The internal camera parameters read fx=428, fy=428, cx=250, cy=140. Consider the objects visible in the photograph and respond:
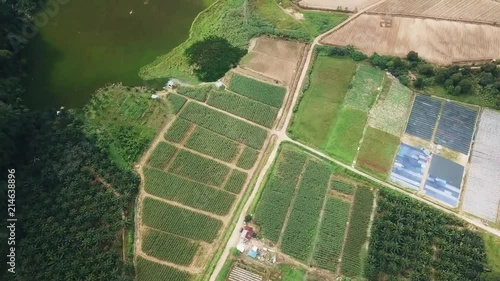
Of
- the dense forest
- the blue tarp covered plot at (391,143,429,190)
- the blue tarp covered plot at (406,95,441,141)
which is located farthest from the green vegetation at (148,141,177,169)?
the blue tarp covered plot at (406,95,441,141)

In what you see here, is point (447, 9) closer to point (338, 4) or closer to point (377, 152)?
point (338, 4)

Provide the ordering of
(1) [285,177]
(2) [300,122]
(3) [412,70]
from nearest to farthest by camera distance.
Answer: (1) [285,177] → (2) [300,122] → (3) [412,70]

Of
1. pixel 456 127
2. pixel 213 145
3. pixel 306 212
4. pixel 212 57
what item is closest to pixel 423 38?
pixel 456 127

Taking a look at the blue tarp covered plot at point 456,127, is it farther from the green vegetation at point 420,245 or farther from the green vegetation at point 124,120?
the green vegetation at point 124,120

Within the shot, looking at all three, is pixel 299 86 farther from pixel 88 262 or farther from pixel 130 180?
pixel 88 262

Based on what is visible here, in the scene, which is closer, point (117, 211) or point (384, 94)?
point (117, 211)

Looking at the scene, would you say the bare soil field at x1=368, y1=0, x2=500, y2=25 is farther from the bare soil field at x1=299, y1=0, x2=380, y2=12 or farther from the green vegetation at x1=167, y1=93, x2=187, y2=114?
the green vegetation at x1=167, y1=93, x2=187, y2=114

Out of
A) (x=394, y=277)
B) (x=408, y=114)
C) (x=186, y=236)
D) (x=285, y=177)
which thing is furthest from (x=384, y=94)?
(x=186, y=236)
